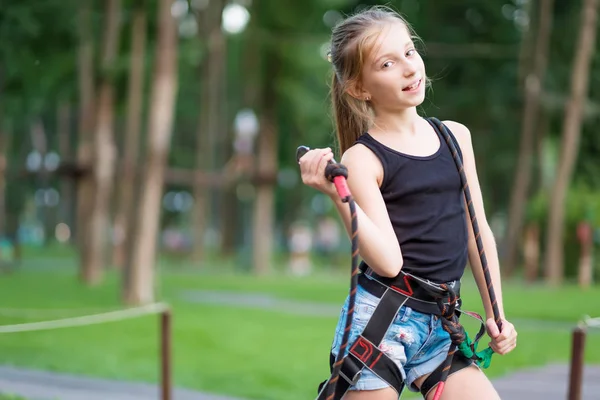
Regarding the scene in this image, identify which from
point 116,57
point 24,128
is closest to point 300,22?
point 116,57

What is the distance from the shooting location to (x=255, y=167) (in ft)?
97.8

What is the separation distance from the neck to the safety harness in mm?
184

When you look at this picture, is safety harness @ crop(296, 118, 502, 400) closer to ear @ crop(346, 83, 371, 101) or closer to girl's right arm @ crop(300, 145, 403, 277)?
girl's right arm @ crop(300, 145, 403, 277)

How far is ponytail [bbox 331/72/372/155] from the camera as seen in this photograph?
11.0 ft

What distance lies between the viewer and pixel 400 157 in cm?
321

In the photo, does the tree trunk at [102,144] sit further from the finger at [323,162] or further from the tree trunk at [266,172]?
the finger at [323,162]

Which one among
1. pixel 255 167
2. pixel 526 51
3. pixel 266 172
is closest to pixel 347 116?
pixel 266 172

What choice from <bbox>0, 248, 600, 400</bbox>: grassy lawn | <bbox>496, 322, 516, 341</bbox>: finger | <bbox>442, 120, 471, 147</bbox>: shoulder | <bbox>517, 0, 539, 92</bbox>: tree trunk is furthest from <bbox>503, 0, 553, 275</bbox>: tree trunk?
<bbox>496, 322, 516, 341</bbox>: finger

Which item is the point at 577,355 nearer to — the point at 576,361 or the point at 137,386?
the point at 576,361

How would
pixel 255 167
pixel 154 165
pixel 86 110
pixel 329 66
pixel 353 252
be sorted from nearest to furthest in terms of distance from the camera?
pixel 353 252, pixel 154 165, pixel 86 110, pixel 255 167, pixel 329 66

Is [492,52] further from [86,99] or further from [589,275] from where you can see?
[86,99]

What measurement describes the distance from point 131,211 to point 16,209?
3452 cm

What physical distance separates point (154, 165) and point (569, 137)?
11425mm

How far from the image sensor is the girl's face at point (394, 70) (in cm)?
323
